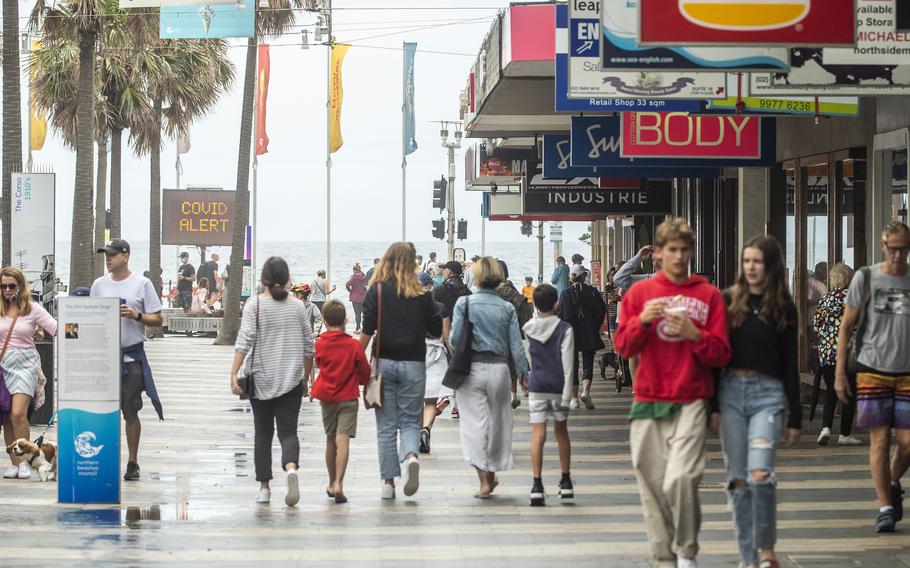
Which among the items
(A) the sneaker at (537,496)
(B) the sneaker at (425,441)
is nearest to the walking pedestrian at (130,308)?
(B) the sneaker at (425,441)

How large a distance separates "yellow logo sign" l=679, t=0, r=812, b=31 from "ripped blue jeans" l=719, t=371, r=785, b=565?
243 centimetres

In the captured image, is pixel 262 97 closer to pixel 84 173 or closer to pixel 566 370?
pixel 84 173

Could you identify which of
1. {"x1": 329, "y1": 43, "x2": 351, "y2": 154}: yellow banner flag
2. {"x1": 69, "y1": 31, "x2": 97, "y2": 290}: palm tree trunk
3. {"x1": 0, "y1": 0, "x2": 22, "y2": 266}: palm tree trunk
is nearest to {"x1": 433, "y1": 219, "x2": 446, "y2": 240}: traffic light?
{"x1": 329, "y1": 43, "x2": 351, "y2": 154}: yellow banner flag

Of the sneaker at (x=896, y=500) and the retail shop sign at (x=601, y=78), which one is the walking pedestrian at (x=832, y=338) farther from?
the sneaker at (x=896, y=500)

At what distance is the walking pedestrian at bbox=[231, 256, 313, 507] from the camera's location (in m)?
11.1

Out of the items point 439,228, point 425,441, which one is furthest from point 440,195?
point 425,441

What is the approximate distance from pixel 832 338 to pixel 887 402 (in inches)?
173

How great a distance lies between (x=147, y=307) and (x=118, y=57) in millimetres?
27905

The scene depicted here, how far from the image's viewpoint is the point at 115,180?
4162 cm

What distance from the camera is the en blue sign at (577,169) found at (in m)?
18.4

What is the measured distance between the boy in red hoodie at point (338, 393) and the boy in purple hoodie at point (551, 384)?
4.03 feet

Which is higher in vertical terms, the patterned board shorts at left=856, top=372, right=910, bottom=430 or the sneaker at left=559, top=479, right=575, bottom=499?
the patterned board shorts at left=856, top=372, right=910, bottom=430

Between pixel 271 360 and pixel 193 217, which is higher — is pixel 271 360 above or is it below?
below

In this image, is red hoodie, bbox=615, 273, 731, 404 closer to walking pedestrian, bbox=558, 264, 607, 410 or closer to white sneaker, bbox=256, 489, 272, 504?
white sneaker, bbox=256, 489, 272, 504
